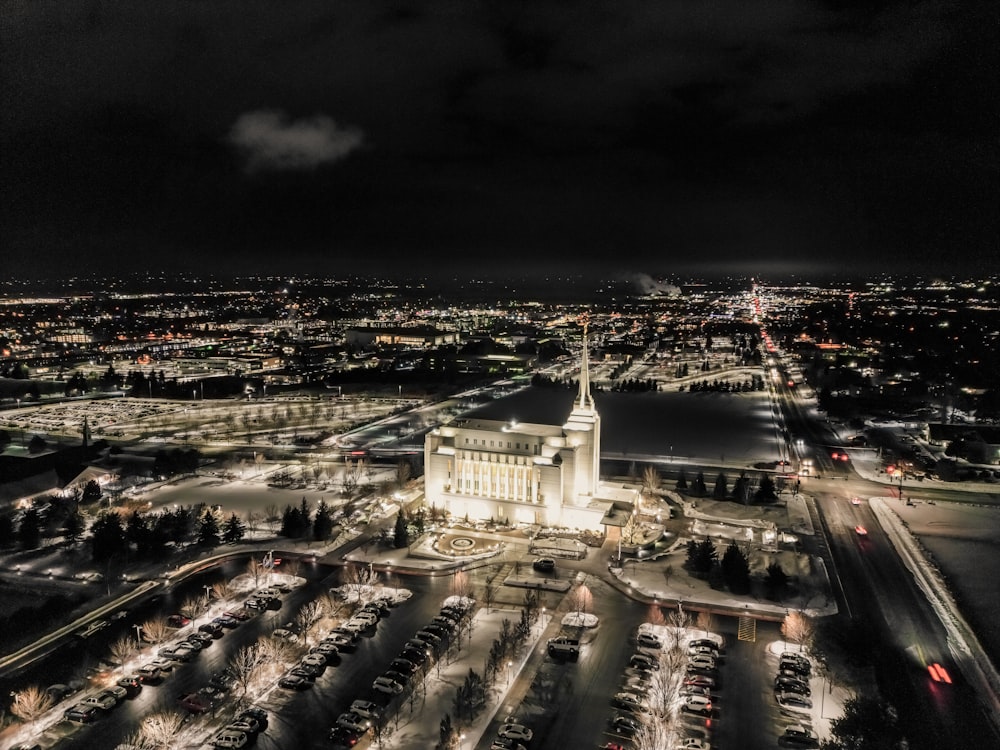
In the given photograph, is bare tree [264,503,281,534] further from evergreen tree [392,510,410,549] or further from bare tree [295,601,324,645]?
bare tree [295,601,324,645]

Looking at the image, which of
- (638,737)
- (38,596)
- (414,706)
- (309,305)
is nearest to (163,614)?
(38,596)

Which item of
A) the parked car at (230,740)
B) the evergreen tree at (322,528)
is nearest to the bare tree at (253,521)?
the evergreen tree at (322,528)

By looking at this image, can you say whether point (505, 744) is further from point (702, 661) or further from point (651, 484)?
point (651, 484)

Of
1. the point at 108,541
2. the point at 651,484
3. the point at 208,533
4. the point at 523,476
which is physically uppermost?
the point at 523,476

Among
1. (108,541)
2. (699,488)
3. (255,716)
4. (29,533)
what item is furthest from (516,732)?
(29,533)

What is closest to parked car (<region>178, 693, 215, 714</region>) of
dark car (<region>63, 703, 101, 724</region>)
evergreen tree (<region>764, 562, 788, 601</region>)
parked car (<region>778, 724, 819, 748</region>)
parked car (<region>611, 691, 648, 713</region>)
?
dark car (<region>63, 703, 101, 724</region>)

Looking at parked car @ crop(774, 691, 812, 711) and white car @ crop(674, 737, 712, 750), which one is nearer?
white car @ crop(674, 737, 712, 750)
